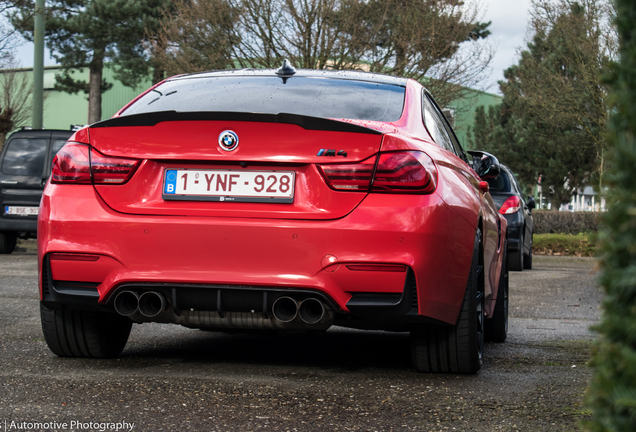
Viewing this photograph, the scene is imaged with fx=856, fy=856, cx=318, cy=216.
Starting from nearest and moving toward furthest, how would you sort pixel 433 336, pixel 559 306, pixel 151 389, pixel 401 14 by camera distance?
pixel 151 389 < pixel 433 336 < pixel 559 306 < pixel 401 14

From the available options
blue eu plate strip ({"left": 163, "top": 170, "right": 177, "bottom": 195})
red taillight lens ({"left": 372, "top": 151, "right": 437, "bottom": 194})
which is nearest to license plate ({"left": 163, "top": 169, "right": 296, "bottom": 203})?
blue eu plate strip ({"left": 163, "top": 170, "right": 177, "bottom": 195})

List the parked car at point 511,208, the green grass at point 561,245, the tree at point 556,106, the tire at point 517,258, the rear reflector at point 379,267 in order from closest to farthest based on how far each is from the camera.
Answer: the rear reflector at point 379,267 < the parked car at point 511,208 < the tire at point 517,258 < the green grass at point 561,245 < the tree at point 556,106

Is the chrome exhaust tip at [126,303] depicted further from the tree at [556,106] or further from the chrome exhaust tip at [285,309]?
the tree at [556,106]

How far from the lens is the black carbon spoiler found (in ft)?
12.1

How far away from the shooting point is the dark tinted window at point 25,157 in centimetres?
1437

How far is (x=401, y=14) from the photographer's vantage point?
867 inches

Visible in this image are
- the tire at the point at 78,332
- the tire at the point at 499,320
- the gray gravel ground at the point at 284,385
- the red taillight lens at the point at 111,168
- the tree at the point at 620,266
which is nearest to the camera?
the tree at the point at 620,266

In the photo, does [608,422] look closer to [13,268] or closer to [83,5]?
[13,268]

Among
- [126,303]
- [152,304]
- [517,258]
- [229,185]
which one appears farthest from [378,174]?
[517,258]

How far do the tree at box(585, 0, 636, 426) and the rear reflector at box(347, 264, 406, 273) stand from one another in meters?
2.29

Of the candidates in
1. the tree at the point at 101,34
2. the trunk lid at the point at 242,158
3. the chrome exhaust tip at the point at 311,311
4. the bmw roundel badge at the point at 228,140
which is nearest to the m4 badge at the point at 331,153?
the trunk lid at the point at 242,158

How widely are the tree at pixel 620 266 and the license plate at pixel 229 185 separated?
2422 millimetres

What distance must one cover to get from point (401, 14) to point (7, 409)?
19968 mm

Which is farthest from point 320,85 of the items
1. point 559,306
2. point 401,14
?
point 401,14
